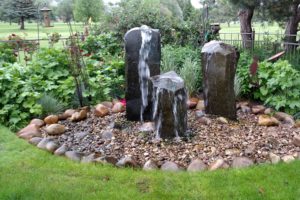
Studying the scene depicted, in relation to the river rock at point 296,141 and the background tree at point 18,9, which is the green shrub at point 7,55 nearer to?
the background tree at point 18,9

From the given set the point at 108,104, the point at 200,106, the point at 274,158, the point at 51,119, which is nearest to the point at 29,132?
the point at 51,119

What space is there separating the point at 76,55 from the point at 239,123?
8.69ft

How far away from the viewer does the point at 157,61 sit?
4.70 meters

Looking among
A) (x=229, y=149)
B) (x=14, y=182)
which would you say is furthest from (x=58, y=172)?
(x=229, y=149)

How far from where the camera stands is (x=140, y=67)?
4699 mm

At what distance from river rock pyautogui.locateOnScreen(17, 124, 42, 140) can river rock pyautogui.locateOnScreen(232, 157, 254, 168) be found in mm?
2438

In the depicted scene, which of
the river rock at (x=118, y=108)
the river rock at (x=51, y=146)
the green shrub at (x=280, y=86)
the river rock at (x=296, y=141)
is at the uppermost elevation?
the green shrub at (x=280, y=86)

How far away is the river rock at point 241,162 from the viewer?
355cm

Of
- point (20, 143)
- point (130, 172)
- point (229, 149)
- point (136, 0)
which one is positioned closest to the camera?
point (130, 172)

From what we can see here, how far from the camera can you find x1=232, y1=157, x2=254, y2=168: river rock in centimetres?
355

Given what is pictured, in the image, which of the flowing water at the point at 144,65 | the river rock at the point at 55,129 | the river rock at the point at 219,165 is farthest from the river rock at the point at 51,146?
the river rock at the point at 219,165

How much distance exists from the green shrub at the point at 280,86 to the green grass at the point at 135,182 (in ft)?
5.32

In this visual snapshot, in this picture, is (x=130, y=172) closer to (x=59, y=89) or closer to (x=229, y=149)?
(x=229, y=149)

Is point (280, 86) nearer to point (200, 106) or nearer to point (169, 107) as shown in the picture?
point (200, 106)
